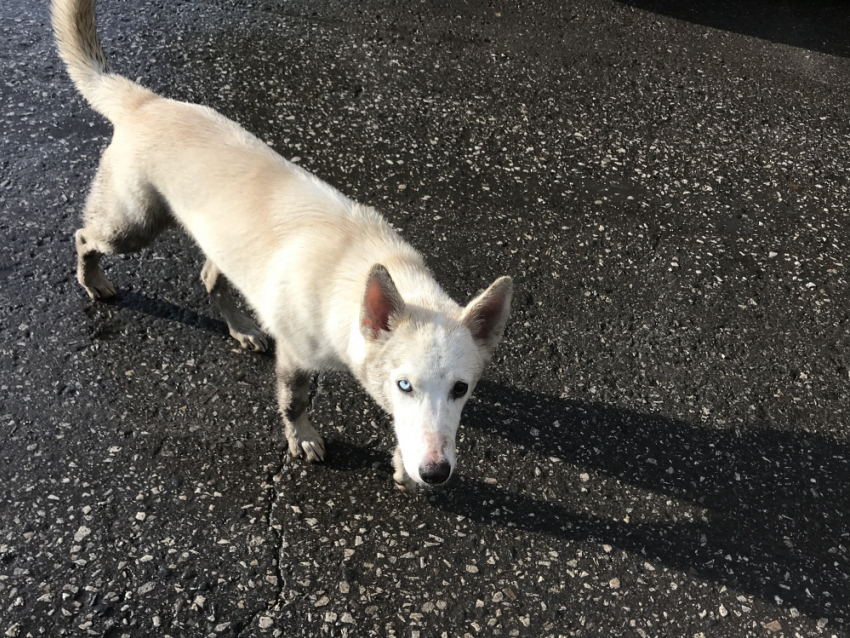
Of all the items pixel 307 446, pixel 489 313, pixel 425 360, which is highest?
pixel 489 313

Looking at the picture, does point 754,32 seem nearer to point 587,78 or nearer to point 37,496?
point 587,78

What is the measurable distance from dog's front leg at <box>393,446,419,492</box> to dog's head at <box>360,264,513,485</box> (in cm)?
59

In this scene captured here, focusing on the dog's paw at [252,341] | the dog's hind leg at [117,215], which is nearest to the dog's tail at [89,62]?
the dog's hind leg at [117,215]

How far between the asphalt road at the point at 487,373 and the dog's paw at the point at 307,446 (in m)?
0.08

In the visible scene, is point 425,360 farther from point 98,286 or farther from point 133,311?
point 98,286

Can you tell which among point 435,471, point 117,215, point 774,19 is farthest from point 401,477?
point 774,19

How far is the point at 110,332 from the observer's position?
3.68 metres

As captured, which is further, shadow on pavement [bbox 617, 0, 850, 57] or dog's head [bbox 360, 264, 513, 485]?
shadow on pavement [bbox 617, 0, 850, 57]

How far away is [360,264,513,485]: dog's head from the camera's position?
2410mm

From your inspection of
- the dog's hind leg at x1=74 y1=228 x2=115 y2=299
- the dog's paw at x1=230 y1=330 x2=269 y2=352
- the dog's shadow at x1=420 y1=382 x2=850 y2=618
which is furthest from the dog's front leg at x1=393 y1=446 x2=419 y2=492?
the dog's hind leg at x1=74 y1=228 x2=115 y2=299

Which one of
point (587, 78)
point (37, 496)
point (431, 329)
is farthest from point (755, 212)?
point (37, 496)

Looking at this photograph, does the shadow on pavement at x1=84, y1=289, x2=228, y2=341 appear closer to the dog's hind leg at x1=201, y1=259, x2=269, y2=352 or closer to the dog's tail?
the dog's hind leg at x1=201, y1=259, x2=269, y2=352

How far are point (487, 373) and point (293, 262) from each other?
1314 mm

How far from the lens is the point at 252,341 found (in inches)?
145
